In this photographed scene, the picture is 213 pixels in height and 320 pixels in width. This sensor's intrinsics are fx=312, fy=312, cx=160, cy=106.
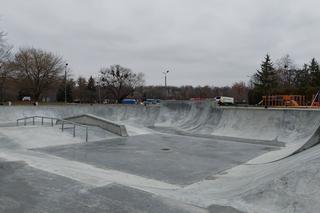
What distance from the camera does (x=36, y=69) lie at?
55188 mm

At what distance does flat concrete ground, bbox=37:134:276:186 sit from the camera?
9.64 metres

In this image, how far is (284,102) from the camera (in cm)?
3462

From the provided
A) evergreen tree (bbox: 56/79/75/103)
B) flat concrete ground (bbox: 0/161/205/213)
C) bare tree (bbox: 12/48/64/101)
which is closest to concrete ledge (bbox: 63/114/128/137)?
flat concrete ground (bbox: 0/161/205/213)

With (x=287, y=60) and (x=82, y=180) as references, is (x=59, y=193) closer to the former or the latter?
(x=82, y=180)

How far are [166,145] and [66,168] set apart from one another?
6.88 metres

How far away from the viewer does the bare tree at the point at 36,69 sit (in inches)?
2142

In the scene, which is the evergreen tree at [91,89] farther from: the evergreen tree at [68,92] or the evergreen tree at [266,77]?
the evergreen tree at [266,77]

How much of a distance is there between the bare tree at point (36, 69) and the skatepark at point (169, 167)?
1404 inches

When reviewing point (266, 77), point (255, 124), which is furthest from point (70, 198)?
point (266, 77)

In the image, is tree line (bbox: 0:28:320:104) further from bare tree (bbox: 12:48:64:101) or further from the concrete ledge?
the concrete ledge

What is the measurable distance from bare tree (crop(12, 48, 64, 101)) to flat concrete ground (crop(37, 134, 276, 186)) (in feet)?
140

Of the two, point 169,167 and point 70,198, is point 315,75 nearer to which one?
point 169,167

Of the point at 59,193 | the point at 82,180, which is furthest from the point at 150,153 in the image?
the point at 59,193

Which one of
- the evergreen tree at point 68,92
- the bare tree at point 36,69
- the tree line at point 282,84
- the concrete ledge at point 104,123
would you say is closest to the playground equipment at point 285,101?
the tree line at point 282,84
